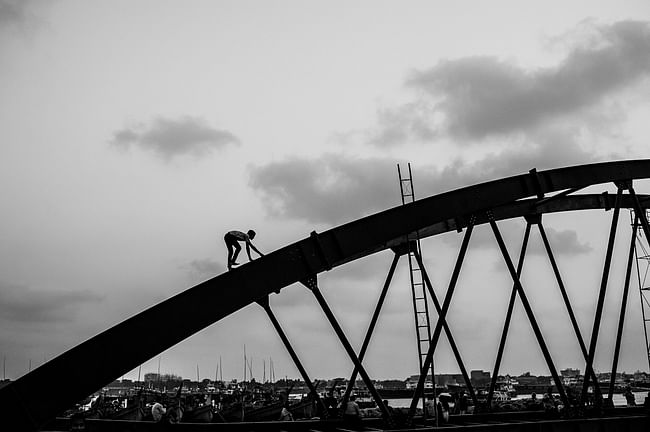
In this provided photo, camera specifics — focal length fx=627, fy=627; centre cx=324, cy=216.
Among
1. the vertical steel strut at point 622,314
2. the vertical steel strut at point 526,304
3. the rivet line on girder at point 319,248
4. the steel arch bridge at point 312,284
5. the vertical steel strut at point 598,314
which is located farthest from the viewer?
the vertical steel strut at point 622,314

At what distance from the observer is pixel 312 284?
1612cm

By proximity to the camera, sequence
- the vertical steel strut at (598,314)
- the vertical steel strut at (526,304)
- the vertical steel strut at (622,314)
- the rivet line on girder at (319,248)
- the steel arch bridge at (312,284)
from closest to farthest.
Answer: the steel arch bridge at (312,284), the rivet line on girder at (319,248), the vertical steel strut at (526,304), the vertical steel strut at (598,314), the vertical steel strut at (622,314)

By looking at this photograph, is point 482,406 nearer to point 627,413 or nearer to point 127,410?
point 627,413

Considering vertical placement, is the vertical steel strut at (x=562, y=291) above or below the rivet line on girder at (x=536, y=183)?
below

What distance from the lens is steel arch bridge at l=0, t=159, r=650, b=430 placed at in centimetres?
1239

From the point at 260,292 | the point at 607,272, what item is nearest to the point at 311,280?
the point at 260,292

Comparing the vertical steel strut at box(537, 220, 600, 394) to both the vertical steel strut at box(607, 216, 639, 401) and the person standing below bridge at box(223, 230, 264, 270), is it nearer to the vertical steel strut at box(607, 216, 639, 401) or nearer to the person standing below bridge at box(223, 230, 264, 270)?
the vertical steel strut at box(607, 216, 639, 401)

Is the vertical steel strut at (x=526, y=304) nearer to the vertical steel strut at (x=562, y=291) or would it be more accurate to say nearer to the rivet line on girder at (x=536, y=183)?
the rivet line on girder at (x=536, y=183)

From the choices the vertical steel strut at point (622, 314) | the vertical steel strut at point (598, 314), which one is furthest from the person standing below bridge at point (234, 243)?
the vertical steel strut at point (622, 314)

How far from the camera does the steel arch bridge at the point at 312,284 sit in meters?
12.4

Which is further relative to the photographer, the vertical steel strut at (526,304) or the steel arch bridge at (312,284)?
the vertical steel strut at (526,304)

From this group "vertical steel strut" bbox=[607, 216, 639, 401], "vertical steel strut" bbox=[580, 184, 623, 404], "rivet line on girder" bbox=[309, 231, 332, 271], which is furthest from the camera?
"vertical steel strut" bbox=[607, 216, 639, 401]

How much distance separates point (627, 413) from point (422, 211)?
15614 millimetres

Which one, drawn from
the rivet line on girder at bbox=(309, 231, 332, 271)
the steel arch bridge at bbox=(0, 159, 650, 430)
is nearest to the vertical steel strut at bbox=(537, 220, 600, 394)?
the steel arch bridge at bbox=(0, 159, 650, 430)
